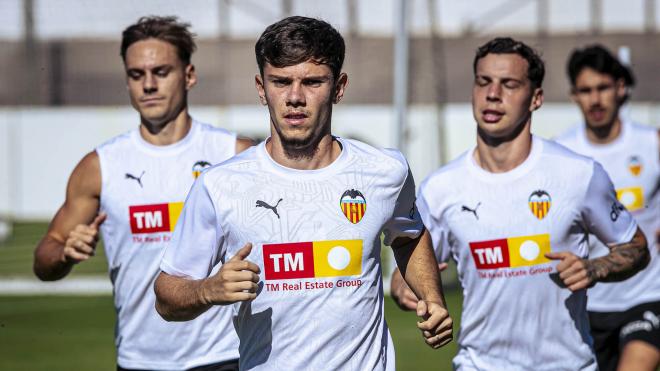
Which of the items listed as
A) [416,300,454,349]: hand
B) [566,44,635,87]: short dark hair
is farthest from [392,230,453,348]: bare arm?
[566,44,635,87]: short dark hair

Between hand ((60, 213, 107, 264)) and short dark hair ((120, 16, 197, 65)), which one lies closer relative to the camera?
hand ((60, 213, 107, 264))

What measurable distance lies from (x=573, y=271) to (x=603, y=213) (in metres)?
0.56

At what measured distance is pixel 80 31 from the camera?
17797mm

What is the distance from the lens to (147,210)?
577 centimetres

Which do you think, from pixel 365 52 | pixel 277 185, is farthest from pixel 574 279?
pixel 365 52

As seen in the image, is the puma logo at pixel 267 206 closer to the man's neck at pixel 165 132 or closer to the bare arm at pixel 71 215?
the bare arm at pixel 71 215

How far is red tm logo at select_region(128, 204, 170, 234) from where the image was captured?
5742 mm

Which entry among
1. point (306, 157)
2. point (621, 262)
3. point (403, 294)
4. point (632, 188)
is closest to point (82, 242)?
point (306, 157)

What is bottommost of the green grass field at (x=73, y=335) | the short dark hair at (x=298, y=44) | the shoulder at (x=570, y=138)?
the green grass field at (x=73, y=335)

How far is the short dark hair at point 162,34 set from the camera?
627 cm

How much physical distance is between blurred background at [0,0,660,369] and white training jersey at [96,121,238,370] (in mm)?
8166

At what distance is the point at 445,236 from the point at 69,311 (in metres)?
8.80

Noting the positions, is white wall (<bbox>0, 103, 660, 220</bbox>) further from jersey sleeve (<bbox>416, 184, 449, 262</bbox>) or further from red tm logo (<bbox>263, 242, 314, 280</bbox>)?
red tm logo (<bbox>263, 242, 314, 280</bbox>)

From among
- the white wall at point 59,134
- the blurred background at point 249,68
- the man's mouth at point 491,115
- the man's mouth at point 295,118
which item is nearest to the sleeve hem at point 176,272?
the man's mouth at point 295,118
